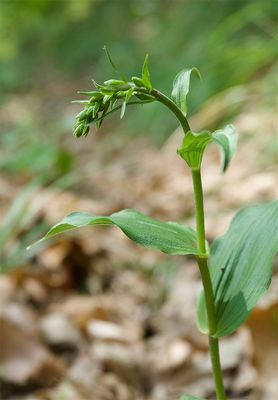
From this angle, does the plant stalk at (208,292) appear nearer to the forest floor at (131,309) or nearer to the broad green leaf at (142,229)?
the broad green leaf at (142,229)

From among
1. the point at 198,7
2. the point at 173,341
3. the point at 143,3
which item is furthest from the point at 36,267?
the point at 143,3

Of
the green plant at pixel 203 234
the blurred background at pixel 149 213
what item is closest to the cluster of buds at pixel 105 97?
the green plant at pixel 203 234

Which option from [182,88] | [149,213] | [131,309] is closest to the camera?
[182,88]

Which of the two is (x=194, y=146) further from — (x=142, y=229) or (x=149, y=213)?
(x=149, y=213)

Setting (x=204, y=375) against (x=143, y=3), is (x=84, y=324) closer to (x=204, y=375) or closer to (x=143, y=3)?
(x=204, y=375)

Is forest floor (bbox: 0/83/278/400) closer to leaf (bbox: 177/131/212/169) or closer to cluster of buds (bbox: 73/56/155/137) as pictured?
leaf (bbox: 177/131/212/169)

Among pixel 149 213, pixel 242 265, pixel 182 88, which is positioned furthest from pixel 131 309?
pixel 182 88
